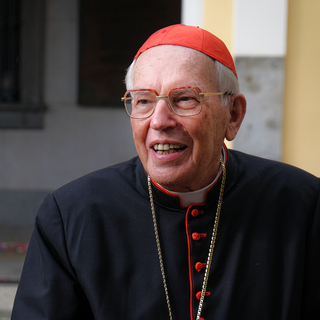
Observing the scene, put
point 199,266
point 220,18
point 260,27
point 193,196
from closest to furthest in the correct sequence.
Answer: point 199,266 < point 193,196 < point 260,27 < point 220,18

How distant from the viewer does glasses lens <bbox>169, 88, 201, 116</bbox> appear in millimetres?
1652

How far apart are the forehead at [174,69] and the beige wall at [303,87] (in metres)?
1.48

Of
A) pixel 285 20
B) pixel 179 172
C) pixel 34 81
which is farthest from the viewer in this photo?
pixel 34 81

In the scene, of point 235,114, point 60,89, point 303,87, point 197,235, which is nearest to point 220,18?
point 303,87

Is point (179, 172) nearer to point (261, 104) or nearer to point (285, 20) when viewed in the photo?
point (261, 104)

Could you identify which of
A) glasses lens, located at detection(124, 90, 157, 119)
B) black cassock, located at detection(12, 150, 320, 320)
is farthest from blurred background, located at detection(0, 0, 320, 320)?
glasses lens, located at detection(124, 90, 157, 119)

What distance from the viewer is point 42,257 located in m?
1.81

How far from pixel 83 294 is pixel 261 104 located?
179 centimetres

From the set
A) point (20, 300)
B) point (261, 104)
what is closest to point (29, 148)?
point (261, 104)

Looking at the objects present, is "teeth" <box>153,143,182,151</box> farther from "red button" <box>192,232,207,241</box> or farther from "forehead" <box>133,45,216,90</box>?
"red button" <box>192,232,207,241</box>

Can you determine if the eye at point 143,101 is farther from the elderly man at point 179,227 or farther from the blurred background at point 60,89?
the blurred background at point 60,89

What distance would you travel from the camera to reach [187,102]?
1.66m

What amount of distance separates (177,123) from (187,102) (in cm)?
9

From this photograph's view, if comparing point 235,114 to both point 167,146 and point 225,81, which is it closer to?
point 225,81
